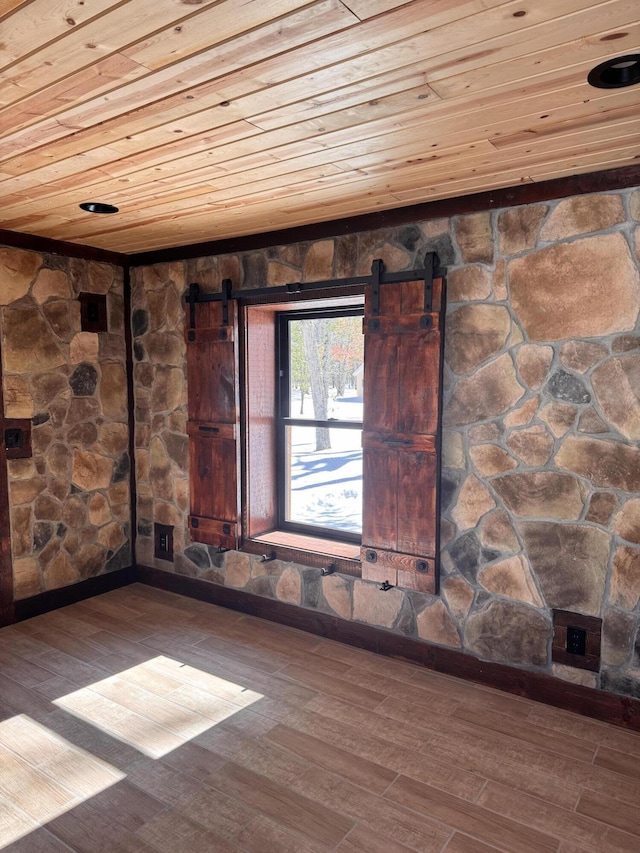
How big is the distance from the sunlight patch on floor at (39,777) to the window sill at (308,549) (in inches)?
56.6

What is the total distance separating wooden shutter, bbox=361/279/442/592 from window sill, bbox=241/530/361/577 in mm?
148

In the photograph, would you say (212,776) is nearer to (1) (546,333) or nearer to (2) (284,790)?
(2) (284,790)

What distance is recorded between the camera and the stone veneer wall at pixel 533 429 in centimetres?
245

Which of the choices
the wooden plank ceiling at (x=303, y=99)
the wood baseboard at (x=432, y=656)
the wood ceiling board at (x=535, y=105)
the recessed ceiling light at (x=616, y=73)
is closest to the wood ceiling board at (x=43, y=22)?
the wooden plank ceiling at (x=303, y=99)

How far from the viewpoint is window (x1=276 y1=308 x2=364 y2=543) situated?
11.3 ft

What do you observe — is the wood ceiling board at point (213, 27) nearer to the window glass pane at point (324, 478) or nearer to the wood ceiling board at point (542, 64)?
the wood ceiling board at point (542, 64)

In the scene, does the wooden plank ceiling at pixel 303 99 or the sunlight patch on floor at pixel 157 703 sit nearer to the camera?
the wooden plank ceiling at pixel 303 99

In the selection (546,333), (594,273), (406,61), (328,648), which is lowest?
(328,648)

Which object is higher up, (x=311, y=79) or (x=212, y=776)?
(x=311, y=79)

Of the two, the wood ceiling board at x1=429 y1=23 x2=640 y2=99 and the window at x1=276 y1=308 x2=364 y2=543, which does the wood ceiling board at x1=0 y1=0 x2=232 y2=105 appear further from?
the window at x1=276 y1=308 x2=364 y2=543

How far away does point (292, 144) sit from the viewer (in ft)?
6.76

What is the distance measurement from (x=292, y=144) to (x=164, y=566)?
3.03 metres

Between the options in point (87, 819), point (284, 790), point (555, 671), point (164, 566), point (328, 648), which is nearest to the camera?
point (87, 819)

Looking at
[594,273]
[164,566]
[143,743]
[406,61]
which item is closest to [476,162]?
[594,273]
